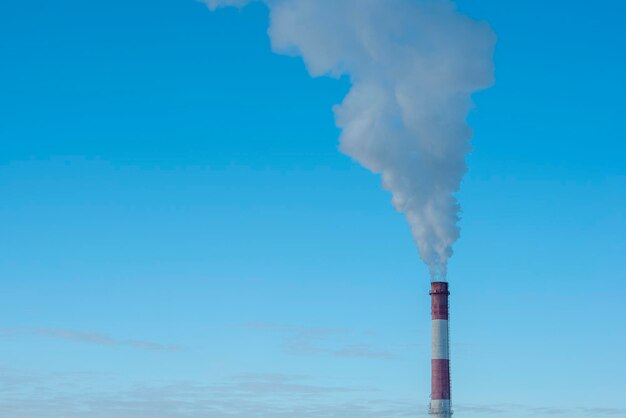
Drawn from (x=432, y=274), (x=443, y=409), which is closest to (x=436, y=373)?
(x=443, y=409)

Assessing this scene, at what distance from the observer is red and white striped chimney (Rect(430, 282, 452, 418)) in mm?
46219

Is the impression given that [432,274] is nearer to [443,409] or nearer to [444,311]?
[444,311]

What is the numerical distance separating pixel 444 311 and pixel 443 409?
4.78m

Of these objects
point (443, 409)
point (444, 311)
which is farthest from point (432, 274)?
point (443, 409)

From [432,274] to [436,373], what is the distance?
522cm

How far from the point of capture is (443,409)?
46312 millimetres

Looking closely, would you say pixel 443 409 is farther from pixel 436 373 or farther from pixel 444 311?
pixel 444 311

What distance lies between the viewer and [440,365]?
152 feet

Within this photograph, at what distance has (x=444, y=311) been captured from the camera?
4675cm

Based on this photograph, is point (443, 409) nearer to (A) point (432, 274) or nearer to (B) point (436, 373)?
(B) point (436, 373)

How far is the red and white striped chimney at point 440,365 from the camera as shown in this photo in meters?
46.2

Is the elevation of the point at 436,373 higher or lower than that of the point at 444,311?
lower

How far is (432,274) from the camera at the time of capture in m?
48.6

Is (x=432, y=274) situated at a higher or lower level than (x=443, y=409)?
higher
